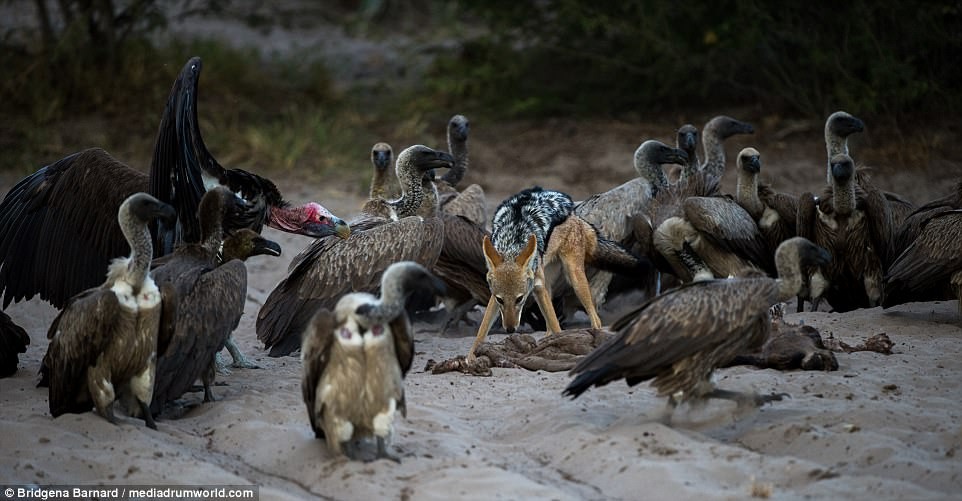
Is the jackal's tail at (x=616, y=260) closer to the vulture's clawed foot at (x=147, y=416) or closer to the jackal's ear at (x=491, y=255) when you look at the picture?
the jackal's ear at (x=491, y=255)

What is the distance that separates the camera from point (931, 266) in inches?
299

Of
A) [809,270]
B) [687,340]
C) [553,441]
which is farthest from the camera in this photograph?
[809,270]

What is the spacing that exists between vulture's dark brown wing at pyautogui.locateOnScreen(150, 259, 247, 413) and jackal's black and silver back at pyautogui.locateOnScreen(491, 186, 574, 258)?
178 cm

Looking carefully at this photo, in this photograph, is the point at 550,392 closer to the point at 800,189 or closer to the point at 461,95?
the point at 800,189

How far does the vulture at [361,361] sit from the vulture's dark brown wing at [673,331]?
83cm

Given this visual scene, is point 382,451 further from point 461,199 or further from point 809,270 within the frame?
point 461,199

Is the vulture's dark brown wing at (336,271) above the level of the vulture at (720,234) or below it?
below

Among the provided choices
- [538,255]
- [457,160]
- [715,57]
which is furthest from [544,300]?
[715,57]

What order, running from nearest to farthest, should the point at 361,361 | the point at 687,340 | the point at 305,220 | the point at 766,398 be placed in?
the point at 361,361
the point at 687,340
the point at 766,398
the point at 305,220

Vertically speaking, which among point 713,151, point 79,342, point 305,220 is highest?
point 713,151

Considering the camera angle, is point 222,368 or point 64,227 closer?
point 222,368

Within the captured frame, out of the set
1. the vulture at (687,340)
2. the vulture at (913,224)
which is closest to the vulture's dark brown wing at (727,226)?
the vulture at (913,224)

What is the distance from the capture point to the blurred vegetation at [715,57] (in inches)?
482

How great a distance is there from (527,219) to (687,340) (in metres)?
2.51
